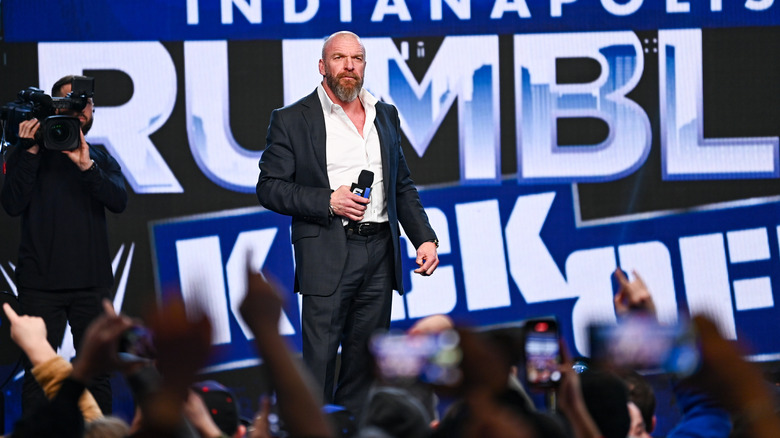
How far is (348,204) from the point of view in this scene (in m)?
3.35

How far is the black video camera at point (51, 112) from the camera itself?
389 cm

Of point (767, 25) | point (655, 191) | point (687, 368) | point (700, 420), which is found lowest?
point (700, 420)

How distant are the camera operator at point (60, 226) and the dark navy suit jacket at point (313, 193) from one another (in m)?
0.84

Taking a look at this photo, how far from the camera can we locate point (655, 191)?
4.82 metres

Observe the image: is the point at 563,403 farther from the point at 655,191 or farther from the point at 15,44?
the point at 15,44

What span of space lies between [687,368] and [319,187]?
2.13 metres

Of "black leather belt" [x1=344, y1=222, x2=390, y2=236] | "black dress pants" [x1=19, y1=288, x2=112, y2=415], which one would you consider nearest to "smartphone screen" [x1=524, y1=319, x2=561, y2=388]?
"black leather belt" [x1=344, y1=222, x2=390, y2=236]

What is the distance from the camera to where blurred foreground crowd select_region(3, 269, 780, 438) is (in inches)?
54.4

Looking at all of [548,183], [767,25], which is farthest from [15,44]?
[767,25]

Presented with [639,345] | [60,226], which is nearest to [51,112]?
[60,226]

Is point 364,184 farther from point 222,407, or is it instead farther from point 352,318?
point 222,407

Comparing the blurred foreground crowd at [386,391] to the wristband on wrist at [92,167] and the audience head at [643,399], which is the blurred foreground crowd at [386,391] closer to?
the audience head at [643,399]

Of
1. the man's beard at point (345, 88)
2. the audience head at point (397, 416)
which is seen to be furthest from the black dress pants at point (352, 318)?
the audience head at point (397, 416)

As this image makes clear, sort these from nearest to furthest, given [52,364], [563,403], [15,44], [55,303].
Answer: [563,403]
[52,364]
[55,303]
[15,44]
